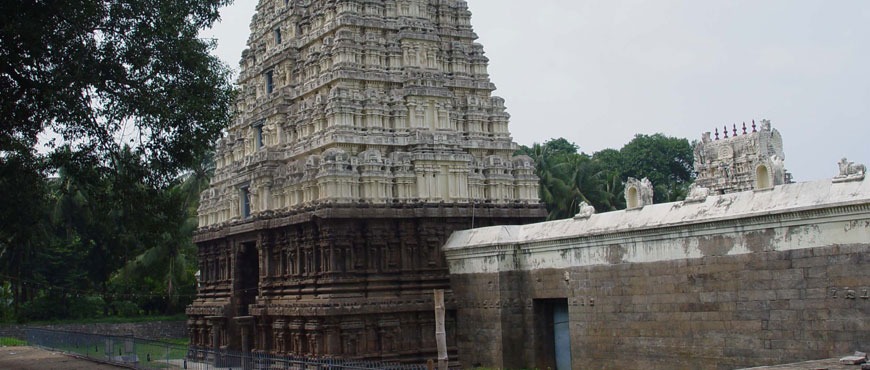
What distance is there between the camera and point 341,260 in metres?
21.9

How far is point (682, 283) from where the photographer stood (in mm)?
16484

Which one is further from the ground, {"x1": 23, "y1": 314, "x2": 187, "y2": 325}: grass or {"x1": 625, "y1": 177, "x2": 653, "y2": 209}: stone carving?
{"x1": 625, "y1": 177, "x2": 653, "y2": 209}: stone carving

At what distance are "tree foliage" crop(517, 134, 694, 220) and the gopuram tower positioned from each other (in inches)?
578

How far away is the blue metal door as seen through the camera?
19734 mm

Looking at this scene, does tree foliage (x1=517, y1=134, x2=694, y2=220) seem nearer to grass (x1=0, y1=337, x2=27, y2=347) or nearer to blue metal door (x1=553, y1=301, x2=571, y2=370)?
blue metal door (x1=553, y1=301, x2=571, y2=370)

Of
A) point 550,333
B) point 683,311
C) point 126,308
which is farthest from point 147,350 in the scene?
point 126,308

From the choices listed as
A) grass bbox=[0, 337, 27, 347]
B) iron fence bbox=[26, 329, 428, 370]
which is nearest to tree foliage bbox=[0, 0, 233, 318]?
iron fence bbox=[26, 329, 428, 370]

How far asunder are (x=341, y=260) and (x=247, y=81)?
9.89 metres

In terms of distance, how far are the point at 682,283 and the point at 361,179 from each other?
899 centimetres

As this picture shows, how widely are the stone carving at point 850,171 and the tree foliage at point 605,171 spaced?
955 inches

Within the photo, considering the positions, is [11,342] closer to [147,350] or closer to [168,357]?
[147,350]

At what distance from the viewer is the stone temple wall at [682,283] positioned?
13977mm

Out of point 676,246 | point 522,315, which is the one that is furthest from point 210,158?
point 676,246

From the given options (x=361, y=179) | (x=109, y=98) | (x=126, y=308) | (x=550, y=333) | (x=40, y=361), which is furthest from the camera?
(x=126, y=308)
